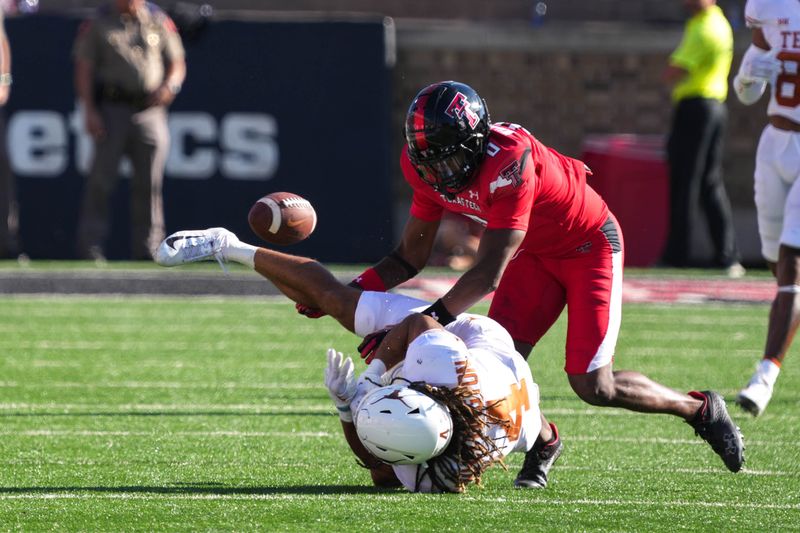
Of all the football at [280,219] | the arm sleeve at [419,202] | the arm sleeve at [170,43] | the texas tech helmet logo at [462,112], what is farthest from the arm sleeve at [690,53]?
the texas tech helmet logo at [462,112]

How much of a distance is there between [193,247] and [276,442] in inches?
34.6

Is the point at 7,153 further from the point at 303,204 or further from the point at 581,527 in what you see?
the point at 581,527

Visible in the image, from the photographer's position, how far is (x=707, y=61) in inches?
501

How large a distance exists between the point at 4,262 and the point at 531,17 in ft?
24.0

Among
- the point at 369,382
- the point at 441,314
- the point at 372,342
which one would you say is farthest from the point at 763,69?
the point at 369,382

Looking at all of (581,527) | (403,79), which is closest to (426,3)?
(403,79)

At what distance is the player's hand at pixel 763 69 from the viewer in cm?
725

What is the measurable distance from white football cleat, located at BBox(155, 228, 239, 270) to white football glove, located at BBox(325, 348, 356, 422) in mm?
909

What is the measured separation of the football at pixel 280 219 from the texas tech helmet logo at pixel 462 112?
2.89 ft

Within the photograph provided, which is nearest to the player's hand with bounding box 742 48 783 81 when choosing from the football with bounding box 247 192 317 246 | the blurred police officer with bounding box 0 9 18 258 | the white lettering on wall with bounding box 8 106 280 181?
the football with bounding box 247 192 317 246

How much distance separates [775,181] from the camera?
724 centimetres

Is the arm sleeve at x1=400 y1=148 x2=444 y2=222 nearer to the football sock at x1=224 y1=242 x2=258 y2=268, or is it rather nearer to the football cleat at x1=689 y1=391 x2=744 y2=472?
the football sock at x1=224 y1=242 x2=258 y2=268

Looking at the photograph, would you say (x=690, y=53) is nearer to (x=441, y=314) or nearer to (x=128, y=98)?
(x=128, y=98)

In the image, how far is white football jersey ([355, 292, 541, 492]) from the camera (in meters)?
4.94
